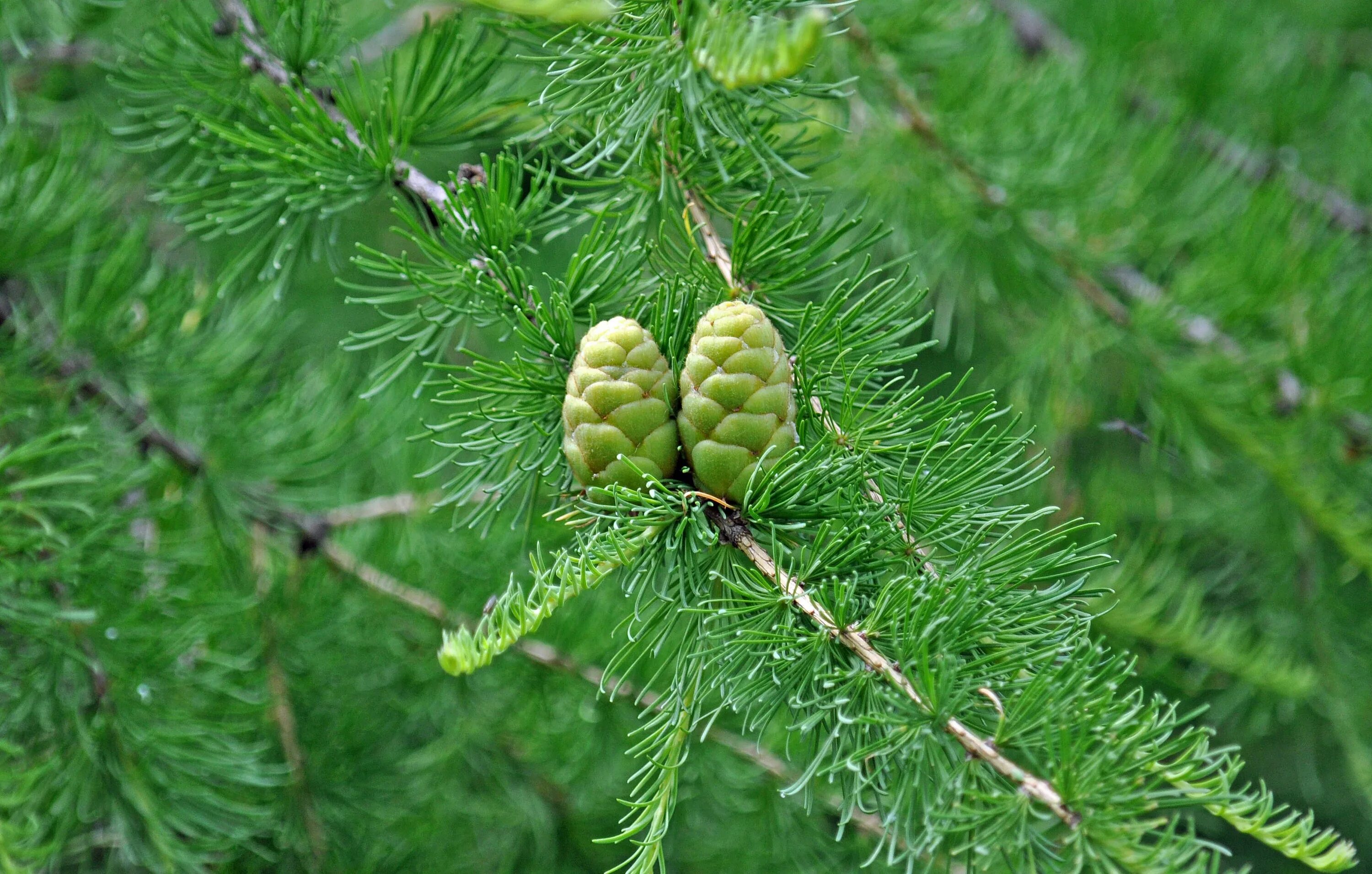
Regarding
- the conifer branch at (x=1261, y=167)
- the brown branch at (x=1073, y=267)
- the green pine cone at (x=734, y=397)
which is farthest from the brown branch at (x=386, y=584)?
the conifer branch at (x=1261, y=167)

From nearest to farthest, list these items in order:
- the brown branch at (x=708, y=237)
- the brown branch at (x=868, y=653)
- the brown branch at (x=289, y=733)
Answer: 1. the brown branch at (x=868, y=653)
2. the brown branch at (x=708, y=237)
3. the brown branch at (x=289, y=733)

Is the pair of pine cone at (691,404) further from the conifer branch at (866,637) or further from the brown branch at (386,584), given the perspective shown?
the brown branch at (386,584)

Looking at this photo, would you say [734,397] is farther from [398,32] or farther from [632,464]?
[398,32]

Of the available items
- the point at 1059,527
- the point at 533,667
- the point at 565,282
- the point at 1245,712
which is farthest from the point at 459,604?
the point at 1245,712

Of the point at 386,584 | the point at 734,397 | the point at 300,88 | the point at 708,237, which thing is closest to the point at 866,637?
the point at 734,397

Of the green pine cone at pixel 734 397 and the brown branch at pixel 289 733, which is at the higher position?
the green pine cone at pixel 734 397

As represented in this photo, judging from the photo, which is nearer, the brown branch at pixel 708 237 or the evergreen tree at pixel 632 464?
the evergreen tree at pixel 632 464

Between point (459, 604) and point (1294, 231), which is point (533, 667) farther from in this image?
point (1294, 231)

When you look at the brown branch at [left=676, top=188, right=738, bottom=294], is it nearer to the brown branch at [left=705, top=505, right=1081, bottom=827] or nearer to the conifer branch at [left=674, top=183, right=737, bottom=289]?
the conifer branch at [left=674, top=183, right=737, bottom=289]
